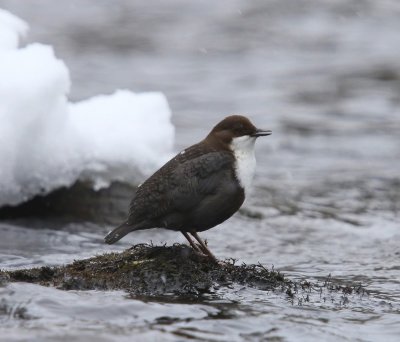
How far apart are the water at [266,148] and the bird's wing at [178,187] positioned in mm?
533

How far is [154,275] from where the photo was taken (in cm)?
458

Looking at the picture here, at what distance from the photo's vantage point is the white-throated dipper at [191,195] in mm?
4812

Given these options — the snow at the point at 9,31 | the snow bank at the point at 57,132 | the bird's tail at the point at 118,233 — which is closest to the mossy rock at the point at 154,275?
the bird's tail at the point at 118,233

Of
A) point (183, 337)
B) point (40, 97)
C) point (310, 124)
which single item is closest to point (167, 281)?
point (183, 337)

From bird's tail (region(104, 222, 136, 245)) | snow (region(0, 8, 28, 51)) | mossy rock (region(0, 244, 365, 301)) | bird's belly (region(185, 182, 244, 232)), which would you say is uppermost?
snow (region(0, 8, 28, 51))

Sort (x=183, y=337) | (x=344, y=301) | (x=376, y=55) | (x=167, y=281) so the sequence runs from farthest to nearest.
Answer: (x=376, y=55) → (x=344, y=301) → (x=167, y=281) → (x=183, y=337)

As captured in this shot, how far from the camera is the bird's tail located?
4.80 metres

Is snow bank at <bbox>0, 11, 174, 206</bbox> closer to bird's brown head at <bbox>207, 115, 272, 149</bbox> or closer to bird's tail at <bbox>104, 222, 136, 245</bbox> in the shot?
bird's tail at <bbox>104, 222, 136, 245</bbox>

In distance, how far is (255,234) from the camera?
25.1 ft

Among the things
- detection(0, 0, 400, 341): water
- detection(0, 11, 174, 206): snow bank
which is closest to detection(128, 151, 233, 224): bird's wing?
detection(0, 0, 400, 341): water

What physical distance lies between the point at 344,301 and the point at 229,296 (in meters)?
0.69

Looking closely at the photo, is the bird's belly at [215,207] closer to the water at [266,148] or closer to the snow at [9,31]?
the water at [266,148]

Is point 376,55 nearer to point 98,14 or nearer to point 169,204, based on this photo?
point 98,14

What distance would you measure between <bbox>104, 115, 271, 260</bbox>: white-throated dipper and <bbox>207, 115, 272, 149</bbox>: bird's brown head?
131 mm
